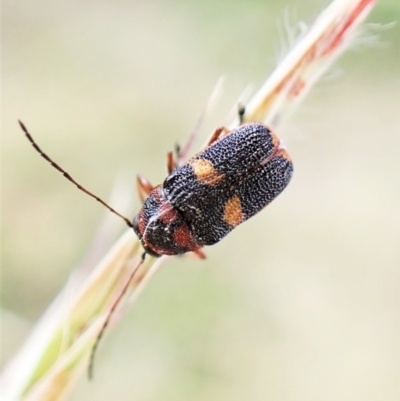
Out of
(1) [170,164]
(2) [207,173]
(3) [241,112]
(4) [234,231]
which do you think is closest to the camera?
(3) [241,112]

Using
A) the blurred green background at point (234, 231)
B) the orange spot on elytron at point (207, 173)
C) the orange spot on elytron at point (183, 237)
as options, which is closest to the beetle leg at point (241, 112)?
the orange spot on elytron at point (207, 173)

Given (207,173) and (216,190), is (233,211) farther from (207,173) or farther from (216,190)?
(207,173)

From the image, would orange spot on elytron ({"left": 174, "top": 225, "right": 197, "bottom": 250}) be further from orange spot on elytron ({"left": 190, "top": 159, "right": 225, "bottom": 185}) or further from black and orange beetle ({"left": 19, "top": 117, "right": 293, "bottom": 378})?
orange spot on elytron ({"left": 190, "top": 159, "right": 225, "bottom": 185})

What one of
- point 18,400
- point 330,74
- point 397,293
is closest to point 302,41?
point 330,74

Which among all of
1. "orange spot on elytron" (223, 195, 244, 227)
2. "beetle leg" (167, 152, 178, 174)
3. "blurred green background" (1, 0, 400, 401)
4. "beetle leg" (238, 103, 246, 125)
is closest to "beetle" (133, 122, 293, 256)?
"orange spot on elytron" (223, 195, 244, 227)

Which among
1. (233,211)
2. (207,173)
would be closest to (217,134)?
(207,173)

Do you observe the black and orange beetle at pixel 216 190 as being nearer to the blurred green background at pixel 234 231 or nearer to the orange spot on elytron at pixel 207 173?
the orange spot on elytron at pixel 207 173

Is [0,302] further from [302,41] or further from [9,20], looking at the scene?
[302,41]
